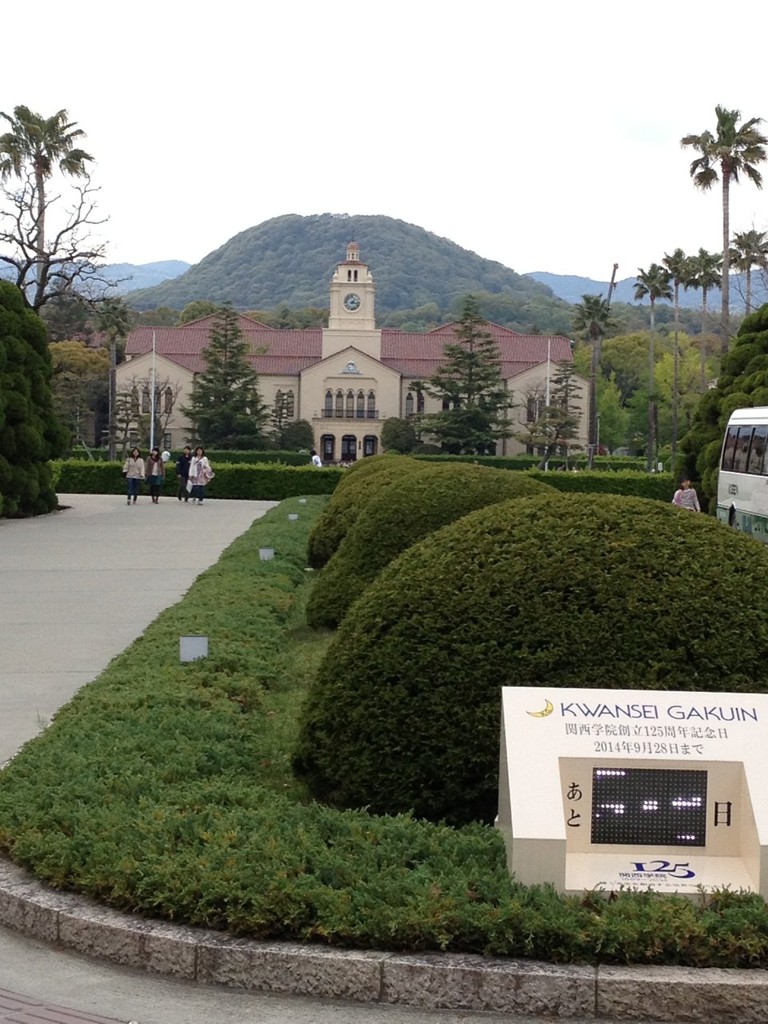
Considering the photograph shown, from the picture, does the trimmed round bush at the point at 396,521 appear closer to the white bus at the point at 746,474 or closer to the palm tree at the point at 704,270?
A: the white bus at the point at 746,474

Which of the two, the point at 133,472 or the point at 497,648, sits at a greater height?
the point at 497,648

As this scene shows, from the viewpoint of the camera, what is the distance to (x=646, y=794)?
15.4 feet

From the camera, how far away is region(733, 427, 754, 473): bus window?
24816mm

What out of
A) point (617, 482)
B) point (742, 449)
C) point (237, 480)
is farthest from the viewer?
point (617, 482)

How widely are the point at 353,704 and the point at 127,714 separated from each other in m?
2.33

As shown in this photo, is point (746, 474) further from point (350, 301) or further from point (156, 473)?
point (350, 301)

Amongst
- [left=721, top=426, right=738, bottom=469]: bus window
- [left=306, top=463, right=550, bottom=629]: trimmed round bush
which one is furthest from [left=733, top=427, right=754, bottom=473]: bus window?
[left=306, top=463, right=550, bottom=629]: trimmed round bush

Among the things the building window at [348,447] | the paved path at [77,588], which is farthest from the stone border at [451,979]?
the building window at [348,447]

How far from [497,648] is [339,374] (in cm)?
9496

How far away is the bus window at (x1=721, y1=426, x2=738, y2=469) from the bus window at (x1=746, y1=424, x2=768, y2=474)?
1.38m

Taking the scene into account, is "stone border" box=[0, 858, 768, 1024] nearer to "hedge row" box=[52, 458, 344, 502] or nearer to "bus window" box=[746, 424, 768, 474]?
"bus window" box=[746, 424, 768, 474]

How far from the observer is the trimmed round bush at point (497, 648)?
18.5 ft

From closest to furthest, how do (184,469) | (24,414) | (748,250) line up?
(24,414), (184,469), (748,250)

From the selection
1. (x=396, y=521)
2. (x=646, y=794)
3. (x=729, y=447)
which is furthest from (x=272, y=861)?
(x=729, y=447)
